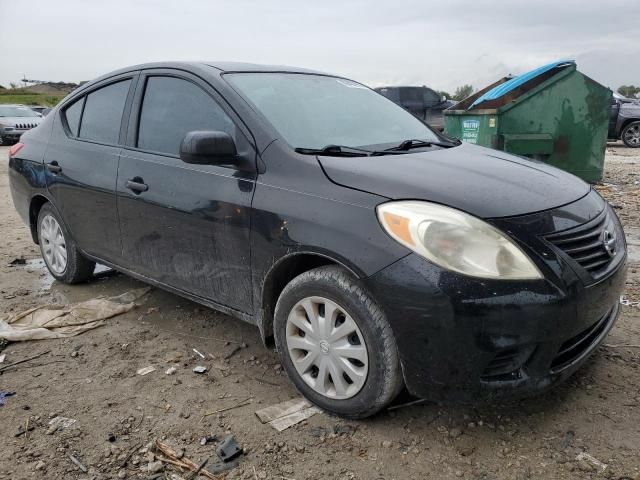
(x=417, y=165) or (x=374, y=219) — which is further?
(x=417, y=165)

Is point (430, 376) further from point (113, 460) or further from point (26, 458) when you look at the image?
point (26, 458)

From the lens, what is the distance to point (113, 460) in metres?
2.27

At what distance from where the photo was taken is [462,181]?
2.40m

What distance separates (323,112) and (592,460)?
2.08 meters

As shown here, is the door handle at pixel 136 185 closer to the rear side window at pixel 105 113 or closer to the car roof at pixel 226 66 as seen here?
the rear side window at pixel 105 113

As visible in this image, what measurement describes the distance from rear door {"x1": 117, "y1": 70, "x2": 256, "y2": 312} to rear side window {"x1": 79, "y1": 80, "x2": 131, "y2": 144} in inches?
7.8

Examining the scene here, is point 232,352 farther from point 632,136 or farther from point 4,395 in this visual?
point 632,136

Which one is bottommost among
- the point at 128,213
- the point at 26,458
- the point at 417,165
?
the point at 26,458

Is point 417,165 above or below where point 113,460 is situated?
above

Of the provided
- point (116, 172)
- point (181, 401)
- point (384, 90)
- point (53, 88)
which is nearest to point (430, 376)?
point (181, 401)

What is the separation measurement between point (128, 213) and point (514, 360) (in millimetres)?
2334

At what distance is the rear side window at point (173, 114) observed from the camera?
300 cm

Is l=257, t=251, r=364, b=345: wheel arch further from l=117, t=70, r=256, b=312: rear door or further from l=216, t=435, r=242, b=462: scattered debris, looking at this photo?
l=216, t=435, r=242, b=462: scattered debris

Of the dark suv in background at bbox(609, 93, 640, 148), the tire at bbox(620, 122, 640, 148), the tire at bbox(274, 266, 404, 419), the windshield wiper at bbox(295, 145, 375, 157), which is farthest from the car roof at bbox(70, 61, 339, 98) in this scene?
the tire at bbox(620, 122, 640, 148)
